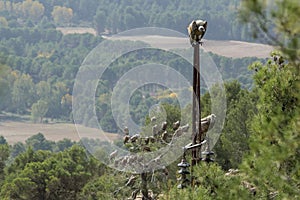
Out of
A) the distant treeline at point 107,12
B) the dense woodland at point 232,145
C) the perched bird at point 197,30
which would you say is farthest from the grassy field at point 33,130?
the perched bird at point 197,30

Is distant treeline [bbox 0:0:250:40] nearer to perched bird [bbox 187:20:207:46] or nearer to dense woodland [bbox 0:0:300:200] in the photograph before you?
dense woodland [bbox 0:0:300:200]

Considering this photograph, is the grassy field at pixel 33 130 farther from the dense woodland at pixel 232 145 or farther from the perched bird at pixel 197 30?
the perched bird at pixel 197 30

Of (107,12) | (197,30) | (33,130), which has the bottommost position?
(33,130)

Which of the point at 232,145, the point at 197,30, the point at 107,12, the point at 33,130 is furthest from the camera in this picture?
the point at 107,12

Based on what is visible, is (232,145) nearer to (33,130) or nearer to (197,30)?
(197,30)

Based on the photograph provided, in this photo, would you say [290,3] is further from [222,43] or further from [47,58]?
[47,58]

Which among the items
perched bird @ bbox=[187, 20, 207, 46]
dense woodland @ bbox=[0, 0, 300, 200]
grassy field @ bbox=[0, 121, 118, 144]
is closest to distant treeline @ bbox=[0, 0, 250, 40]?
grassy field @ bbox=[0, 121, 118, 144]

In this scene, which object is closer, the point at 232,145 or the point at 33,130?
the point at 232,145

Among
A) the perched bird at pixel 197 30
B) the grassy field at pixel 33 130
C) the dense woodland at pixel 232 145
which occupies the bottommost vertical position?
the grassy field at pixel 33 130

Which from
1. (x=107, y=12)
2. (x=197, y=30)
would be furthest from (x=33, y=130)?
(x=197, y=30)

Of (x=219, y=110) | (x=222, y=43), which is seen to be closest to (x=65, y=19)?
(x=222, y=43)

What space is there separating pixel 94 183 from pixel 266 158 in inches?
355

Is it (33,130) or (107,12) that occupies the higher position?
(107,12)

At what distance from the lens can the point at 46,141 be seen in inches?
1476
